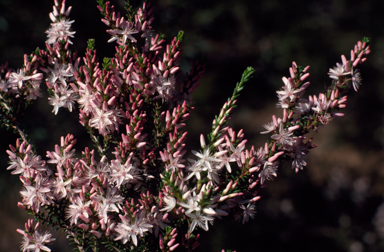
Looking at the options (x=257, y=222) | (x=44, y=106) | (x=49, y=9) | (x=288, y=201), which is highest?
(x=49, y=9)

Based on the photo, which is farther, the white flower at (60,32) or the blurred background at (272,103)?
the blurred background at (272,103)

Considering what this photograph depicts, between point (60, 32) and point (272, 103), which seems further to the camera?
point (272, 103)

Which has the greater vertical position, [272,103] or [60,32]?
[272,103]

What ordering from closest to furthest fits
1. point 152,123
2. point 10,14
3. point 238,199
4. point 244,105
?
point 238,199 → point 152,123 → point 10,14 → point 244,105

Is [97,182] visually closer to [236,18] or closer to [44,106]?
[44,106]

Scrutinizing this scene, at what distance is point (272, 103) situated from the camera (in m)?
6.71

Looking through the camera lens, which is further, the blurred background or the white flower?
the blurred background

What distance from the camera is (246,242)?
13.8 ft

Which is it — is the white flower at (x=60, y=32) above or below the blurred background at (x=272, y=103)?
below

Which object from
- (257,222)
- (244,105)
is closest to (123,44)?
(257,222)

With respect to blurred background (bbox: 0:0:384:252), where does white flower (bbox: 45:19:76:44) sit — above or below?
below

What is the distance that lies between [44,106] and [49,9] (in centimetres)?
137

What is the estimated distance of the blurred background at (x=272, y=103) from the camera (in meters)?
4.18

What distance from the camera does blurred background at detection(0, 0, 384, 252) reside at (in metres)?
4.18
